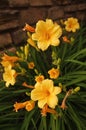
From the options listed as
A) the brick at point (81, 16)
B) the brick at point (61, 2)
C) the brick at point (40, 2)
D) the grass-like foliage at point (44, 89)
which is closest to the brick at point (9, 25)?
the brick at point (40, 2)

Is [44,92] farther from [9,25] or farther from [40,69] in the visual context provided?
[9,25]

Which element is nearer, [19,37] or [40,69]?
[40,69]

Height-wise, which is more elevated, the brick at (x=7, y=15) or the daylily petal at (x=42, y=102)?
the brick at (x=7, y=15)

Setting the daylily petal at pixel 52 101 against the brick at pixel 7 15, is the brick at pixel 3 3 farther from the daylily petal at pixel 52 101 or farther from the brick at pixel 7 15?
the daylily petal at pixel 52 101

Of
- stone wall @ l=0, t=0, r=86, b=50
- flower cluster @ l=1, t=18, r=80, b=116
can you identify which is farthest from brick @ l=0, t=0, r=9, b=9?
flower cluster @ l=1, t=18, r=80, b=116

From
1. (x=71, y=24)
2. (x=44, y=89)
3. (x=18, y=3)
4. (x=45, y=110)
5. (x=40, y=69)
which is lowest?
(x=45, y=110)

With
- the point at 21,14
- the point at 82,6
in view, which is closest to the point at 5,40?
the point at 21,14

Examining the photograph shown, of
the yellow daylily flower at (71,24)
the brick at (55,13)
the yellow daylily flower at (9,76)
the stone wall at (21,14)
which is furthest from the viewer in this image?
the brick at (55,13)

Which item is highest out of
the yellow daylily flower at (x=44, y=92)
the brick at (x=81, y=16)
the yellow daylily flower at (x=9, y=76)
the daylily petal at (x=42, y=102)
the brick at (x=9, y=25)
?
the brick at (x=81, y=16)

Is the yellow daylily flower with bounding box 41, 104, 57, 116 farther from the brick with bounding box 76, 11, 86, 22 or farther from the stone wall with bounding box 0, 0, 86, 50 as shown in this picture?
the brick with bounding box 76, 11, 86, 22
